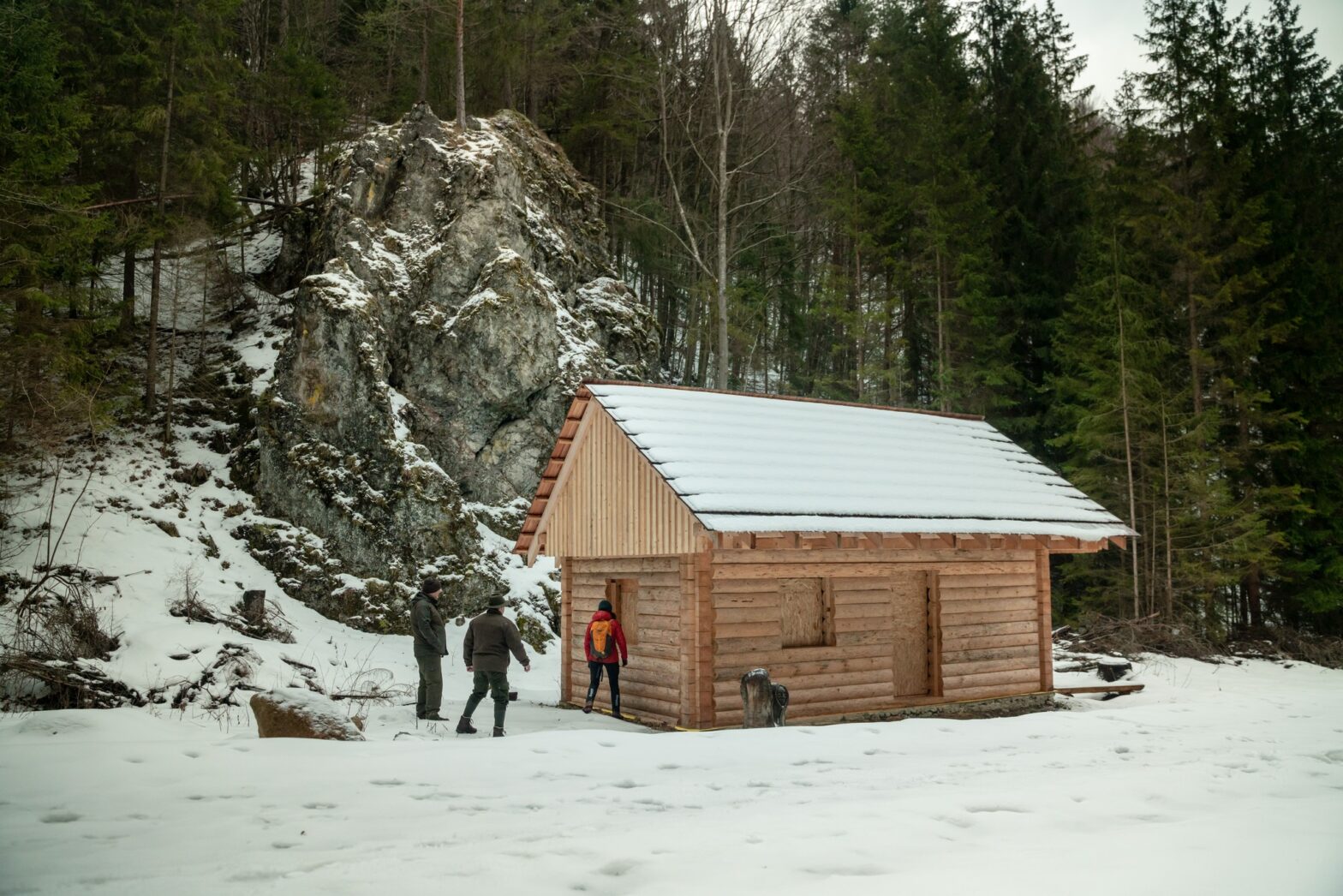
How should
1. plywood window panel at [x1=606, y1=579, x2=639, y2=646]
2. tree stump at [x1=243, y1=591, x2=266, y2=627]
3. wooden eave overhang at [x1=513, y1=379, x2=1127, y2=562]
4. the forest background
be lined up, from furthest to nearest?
the forest background → tree stump at [x1=243, y1=591, x2=266, y2=627] → plywood window panel at [x1=606, y1=579, x2=639, y2=646] → wooden eave overhang at [x1=513, y1=379, x2=1127, y2=562]

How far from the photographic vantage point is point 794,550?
1411cm

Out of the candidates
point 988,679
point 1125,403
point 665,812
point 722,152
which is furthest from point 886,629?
point 722,152

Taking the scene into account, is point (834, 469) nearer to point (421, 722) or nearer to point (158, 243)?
point (421, 722)

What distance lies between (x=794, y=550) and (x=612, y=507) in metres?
3.14

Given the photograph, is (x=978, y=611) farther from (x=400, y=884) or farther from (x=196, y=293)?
(x=196, y=293)

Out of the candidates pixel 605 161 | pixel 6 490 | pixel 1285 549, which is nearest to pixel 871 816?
pixel 6 490

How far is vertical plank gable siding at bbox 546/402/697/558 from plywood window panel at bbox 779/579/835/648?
231 centimetres

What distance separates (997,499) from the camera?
16.7 meters

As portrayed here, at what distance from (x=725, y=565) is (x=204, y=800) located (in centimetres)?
813

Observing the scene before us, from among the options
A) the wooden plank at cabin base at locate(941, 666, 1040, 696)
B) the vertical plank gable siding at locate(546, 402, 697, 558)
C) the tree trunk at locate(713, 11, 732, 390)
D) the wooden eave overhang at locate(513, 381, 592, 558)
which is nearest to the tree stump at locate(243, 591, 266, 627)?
the wooden eave overhang at locate(513, 381, 592, 558)

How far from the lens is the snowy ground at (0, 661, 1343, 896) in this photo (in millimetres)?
5051

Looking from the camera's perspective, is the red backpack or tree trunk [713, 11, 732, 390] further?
tree trunk [713, 11, 732, 390]

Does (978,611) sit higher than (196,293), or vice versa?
(196,293)

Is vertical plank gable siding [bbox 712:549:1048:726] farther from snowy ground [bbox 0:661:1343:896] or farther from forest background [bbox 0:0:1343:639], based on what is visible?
forest background [bbox 0:0:1343:639]
